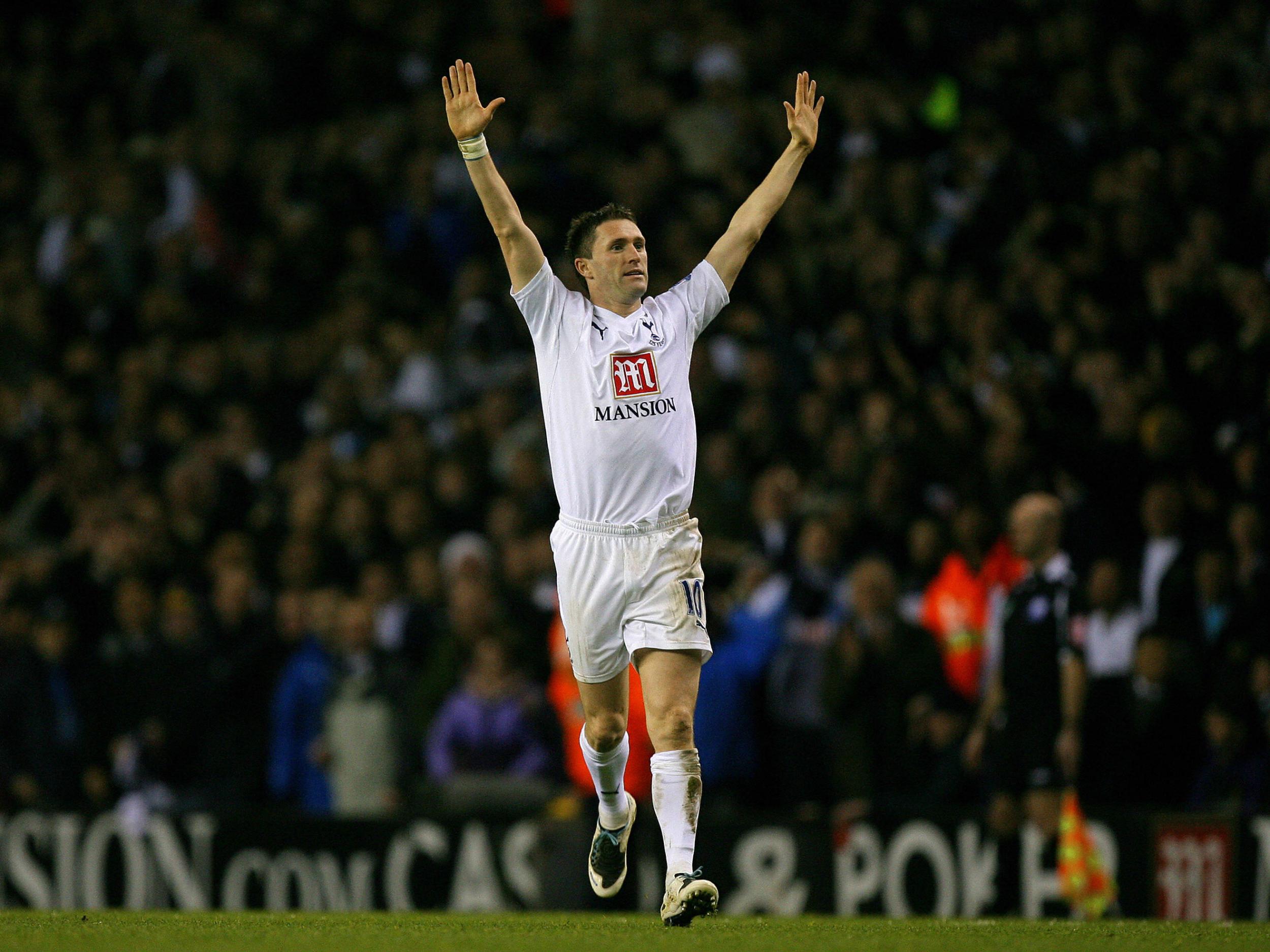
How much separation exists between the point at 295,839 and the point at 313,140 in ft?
26.6

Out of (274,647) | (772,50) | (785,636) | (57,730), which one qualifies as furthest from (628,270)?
(772,50)

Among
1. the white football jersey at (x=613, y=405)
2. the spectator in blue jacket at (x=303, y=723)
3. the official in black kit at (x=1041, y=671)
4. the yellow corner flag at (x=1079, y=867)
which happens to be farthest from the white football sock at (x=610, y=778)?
the spectator in blue jacket at (x=303, y=723)

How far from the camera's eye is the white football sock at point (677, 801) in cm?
698

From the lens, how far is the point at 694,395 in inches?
516

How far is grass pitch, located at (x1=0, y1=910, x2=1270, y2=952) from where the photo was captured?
20.9ft

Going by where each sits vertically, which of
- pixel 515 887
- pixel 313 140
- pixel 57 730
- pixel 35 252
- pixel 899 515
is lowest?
pixel 515 887

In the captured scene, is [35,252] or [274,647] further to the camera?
[35,252]

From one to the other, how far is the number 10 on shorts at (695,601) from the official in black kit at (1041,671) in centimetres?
320

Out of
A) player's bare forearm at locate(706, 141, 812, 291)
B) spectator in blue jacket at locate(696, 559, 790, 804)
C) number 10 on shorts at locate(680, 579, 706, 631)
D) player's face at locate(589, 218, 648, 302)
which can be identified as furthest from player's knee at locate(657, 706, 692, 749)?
spectator in blue jacket at locate(696, 559, 790, 804)

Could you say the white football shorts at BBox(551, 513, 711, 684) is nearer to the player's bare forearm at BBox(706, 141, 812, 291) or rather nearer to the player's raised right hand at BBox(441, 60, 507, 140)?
the player's bare forearm at BBox(706, 141, 812, 291)

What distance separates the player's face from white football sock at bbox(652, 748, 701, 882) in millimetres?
1852

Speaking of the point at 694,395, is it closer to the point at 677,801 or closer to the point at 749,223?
the point at 749,223

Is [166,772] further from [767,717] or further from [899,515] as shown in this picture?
[899,515]

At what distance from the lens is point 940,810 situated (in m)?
11.1
